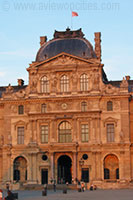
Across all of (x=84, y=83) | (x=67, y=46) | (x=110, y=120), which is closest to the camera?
(x=110, y=120)

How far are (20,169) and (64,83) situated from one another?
50.3 ft

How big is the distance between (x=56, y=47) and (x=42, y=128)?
13.7 metres

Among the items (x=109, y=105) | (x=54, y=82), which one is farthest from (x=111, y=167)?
(x=54, y=82)

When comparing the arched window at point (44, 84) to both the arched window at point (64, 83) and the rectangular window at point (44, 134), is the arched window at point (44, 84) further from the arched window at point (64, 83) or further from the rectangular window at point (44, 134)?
the rectangular window at point (44, 134)

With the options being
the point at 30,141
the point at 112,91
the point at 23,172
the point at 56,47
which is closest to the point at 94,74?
the point at 112,91

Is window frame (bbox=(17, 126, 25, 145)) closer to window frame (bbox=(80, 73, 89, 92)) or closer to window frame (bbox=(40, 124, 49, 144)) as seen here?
window frame (bbox=(40, 124, 49, 144))

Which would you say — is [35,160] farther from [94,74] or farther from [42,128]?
[94,74]

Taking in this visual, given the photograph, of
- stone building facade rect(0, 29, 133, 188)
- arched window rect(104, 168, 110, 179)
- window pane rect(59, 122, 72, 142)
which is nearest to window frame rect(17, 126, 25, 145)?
stone building facade rect(0, 29, 133, 188)

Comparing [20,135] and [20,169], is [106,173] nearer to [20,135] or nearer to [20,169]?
[20,169]

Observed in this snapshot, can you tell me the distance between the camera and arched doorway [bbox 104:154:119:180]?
64.3 m

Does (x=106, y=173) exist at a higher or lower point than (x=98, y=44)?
lower

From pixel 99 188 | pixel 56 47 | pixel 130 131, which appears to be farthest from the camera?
pixel 56 47

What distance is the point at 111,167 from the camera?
212 ft

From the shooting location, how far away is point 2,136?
68875 mm
